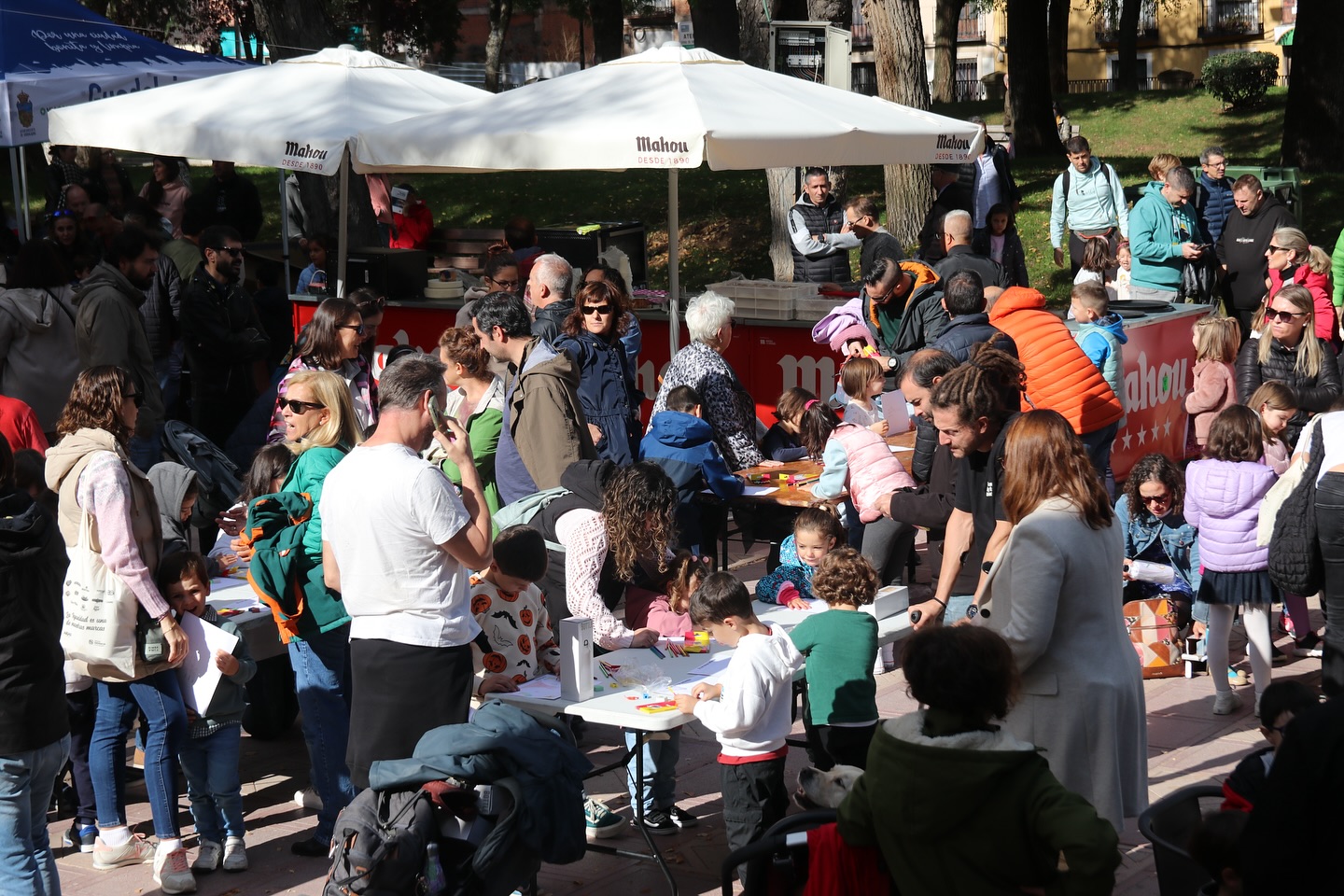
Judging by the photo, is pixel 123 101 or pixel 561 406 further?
pixel 123 101

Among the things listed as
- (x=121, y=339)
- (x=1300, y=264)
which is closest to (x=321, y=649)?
(x=121, y=339)

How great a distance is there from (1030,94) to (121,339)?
73.1ft

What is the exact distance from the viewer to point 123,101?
11.6 m

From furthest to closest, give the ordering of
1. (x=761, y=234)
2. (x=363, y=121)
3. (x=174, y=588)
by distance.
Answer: (x=761, y=234)
(x=363, y=121)
(x=174, y=588)

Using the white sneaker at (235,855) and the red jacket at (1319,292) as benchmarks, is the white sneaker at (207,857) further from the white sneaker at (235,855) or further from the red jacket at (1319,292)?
the red jacket at (1319,292)

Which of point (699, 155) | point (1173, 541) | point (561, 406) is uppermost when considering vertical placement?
point (699, 155)

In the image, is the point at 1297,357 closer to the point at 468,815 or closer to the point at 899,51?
the point at 468,815

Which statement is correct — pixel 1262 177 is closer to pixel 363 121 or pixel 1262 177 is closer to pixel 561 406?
pixel 363 121

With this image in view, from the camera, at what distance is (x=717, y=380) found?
855cm

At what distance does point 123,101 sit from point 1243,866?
1075 centimetres

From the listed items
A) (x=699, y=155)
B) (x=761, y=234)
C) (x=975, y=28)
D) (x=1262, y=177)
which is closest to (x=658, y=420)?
(x=699, y=155)

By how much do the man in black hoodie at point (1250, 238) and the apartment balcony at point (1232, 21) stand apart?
4722 centimetres

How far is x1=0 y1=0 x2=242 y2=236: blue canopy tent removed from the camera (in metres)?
12.7

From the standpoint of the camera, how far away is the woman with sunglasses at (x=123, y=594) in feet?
18.0
